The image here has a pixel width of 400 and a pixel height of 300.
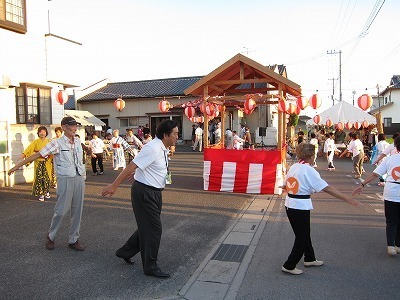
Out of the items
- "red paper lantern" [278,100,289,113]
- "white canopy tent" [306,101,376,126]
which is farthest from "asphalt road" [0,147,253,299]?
"white canopy tent" [306,101,376,126]

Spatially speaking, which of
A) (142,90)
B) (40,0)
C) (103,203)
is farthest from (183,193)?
(142,90)

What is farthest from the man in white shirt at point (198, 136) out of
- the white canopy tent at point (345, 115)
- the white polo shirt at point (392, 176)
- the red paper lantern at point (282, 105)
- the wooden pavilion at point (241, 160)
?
the white polo shirt at point (392, 176)

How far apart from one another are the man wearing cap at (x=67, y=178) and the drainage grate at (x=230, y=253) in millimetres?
2024

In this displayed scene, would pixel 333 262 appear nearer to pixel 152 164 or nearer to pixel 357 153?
pixel 152 164

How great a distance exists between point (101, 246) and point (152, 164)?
2089 millimetres

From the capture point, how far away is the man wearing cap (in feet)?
16.8

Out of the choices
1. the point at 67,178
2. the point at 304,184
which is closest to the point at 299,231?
the point at 304,184

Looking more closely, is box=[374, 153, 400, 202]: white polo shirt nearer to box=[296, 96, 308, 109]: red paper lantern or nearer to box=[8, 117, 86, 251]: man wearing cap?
box=[8, 117, 86, 251]: man wearing cap

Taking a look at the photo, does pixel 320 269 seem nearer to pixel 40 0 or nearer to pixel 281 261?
pixel 281 261

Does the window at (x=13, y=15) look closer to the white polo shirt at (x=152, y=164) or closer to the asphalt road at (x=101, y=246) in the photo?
the asphalt road at (x=101, y=246)

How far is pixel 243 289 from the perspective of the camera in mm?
A: 4027

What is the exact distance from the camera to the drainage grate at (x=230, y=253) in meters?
4.98

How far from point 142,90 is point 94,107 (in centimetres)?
417

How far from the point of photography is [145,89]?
28.4 metres
